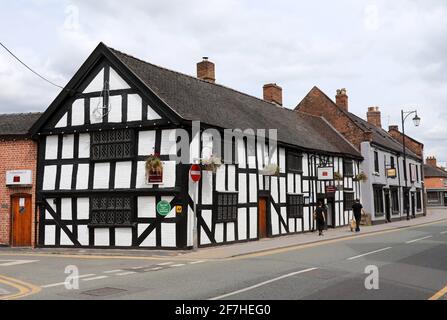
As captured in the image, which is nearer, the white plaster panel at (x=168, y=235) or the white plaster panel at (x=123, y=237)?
the white plaster panel at (x=168, y=235)

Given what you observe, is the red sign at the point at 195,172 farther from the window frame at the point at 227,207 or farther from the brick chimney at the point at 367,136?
the brick chimney at the point at 367,136

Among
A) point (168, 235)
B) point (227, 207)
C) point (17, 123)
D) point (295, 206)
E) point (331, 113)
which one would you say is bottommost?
point (168, 235)

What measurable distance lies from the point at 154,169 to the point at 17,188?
741 centimetres

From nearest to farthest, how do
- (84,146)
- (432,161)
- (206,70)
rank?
(84,146) → (206,70) → (432,161)

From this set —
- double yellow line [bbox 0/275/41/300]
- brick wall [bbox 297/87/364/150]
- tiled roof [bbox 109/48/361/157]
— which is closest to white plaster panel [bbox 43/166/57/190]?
tiled roof [bbox 109/48/361/157]

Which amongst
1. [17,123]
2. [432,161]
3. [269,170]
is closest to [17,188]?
[17,123]

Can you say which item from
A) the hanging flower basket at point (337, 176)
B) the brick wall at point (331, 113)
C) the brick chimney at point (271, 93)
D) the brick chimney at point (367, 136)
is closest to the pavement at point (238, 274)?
the hanging flower basket at point (337, 176)

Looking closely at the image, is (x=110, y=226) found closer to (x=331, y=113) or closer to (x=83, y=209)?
(x=83, y=209)

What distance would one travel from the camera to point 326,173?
89.6 feet

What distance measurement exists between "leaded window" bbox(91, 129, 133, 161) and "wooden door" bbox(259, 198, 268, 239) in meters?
6.99

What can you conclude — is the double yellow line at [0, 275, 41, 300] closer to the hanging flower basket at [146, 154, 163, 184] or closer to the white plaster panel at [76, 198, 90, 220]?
the hanging flower basket at [146, 154, 163, 184]

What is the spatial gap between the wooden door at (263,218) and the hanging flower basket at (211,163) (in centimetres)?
487

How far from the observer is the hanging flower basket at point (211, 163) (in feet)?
58.7
